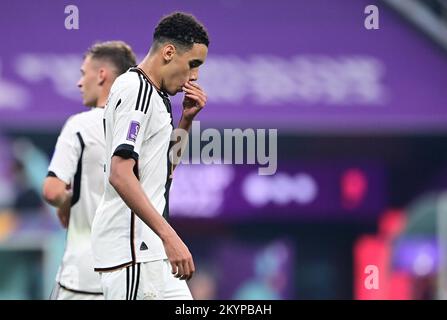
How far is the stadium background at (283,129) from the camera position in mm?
11953

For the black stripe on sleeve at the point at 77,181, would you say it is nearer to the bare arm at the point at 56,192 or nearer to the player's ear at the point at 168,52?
the bare arm at the point at 56,192

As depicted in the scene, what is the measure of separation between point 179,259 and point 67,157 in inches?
61.1

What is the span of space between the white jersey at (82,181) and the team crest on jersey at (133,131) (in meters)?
1.25

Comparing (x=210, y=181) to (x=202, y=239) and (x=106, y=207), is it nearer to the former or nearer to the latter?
(x=202, y=239)

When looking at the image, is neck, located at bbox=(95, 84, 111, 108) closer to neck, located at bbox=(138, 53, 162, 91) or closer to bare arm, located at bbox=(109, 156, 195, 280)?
neck, located at bbox=(138, 53, 162, 91)

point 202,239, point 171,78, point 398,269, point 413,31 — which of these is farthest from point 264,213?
point 171,78

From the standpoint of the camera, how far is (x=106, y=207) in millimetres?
4992

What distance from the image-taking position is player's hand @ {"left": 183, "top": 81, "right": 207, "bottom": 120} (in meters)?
5.17

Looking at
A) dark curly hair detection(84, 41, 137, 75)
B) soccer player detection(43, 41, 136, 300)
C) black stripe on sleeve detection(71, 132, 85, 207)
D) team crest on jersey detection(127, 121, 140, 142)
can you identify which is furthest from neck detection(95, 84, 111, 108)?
team crest on jersey detection(127, 121, 140, 142)
